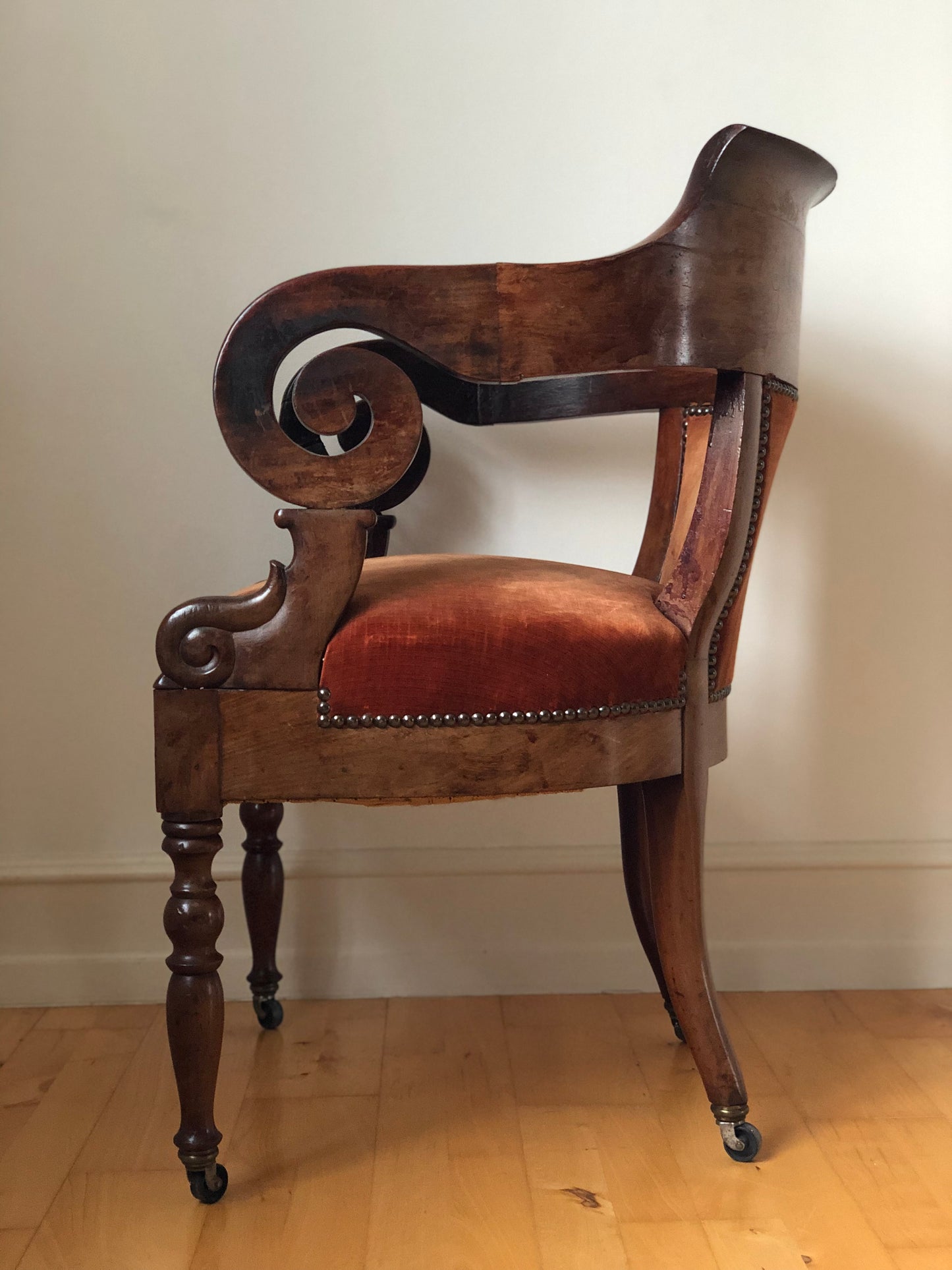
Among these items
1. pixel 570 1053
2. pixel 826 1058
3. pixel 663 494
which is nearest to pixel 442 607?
pixel 663 494

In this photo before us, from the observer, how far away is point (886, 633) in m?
1.68

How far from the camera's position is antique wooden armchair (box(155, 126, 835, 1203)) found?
958 mm

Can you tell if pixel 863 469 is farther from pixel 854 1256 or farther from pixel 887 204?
pixel 854 1256

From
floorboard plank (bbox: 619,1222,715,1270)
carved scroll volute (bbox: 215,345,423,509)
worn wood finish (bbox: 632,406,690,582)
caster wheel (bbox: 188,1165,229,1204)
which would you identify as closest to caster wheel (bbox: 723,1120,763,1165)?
floorboard plank (bbox: 619,1222,715,1270)

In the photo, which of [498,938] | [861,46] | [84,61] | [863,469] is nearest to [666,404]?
[863,469]

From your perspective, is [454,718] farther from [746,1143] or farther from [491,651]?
[746,1143]

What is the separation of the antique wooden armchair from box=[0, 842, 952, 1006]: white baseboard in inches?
22.1

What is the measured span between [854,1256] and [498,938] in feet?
2.44

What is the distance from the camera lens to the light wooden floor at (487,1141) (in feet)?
3.26

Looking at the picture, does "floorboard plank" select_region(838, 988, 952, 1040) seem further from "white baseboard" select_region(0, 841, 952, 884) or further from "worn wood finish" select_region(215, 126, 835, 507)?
"worn wood finish" select_region(215, 126, 835, 507)

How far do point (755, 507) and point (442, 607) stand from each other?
1.13 ft

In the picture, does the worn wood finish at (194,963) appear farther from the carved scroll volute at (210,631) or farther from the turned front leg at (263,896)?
the turned front leg at (263,896)

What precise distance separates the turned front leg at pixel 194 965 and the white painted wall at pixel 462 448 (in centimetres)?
62

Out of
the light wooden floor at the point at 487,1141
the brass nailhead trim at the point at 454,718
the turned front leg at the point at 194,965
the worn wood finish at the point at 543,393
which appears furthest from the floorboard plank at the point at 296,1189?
the worn wood finish at the point at 543,393
